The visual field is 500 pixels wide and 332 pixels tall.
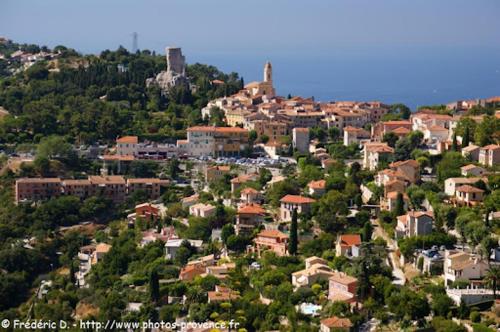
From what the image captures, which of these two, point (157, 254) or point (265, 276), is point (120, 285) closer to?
point (157, 254)

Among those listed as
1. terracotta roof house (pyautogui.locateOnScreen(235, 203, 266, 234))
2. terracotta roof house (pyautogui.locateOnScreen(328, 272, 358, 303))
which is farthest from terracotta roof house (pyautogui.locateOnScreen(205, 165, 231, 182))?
terracotta roof house (pyautogui.locateOnScreen(328, 272, 358, 303))

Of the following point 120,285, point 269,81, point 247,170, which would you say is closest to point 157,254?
point 120,285

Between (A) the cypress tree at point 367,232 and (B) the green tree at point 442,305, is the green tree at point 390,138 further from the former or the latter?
(B) the green tree at point 442,305

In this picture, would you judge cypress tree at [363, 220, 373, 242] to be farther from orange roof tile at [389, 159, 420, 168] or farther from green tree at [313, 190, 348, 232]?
orange roof tile at [389, 159, 420, 168]

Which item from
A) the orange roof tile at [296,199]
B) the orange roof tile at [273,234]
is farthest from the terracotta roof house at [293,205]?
the orange roof tile at [273,234]

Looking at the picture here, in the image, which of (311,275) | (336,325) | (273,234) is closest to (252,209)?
(273,234)

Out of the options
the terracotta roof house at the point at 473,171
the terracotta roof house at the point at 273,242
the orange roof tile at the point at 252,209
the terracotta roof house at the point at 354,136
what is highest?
the terracotta roof house at the point at 354,136
